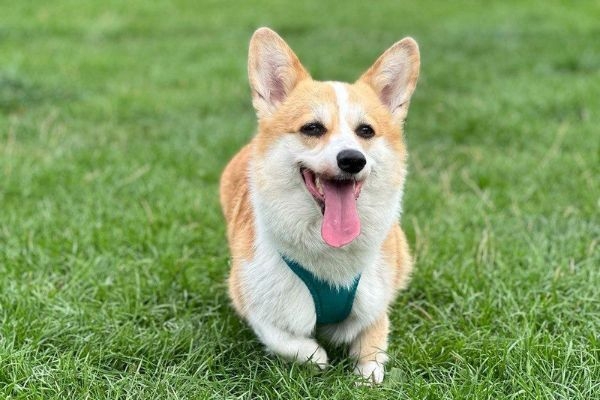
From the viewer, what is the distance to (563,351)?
3057 mm

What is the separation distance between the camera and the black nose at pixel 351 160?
274 cm

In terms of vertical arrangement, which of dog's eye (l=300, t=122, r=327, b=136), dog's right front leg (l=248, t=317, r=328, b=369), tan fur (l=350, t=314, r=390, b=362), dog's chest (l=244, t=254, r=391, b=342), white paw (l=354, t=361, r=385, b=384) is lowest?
white paw (l=354, t=361, r=385, b=384)

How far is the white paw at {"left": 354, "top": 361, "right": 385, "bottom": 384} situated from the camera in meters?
3.03

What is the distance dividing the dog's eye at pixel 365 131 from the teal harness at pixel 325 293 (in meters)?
0.64

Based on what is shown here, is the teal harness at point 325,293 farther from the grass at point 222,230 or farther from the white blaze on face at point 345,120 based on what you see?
the white blaze on face at point 345,120

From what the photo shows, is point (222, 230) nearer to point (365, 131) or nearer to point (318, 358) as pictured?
point (318, 358)

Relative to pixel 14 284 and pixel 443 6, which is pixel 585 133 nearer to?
pixel 14 284

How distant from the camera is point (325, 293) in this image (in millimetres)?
3074

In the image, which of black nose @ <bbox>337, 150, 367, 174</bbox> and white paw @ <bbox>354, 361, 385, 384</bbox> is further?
white paw @ <bbox>354, 361, 385, 384</bbox>

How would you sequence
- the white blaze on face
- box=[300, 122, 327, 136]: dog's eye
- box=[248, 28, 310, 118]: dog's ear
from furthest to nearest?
box=[248, 28, 310, 118]: dog's ear
box=[300, 122, 327, 136]: dog's eye
the white blaze on face

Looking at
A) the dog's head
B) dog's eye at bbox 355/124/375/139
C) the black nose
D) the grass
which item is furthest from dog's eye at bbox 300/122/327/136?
the grass

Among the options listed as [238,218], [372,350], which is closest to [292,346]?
[372,350]

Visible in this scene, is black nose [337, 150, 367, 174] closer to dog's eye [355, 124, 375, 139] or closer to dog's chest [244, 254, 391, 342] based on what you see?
dog's eye [355, 124, 375, 139]

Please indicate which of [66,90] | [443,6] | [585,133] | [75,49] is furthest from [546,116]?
[443,6]
